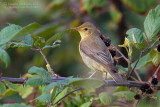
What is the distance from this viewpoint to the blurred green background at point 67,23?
5574mm

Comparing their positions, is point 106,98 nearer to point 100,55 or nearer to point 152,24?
point 152,24

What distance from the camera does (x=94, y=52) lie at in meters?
4.38

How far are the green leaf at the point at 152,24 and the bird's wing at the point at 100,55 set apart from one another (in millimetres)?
905

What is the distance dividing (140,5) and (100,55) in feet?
4.32

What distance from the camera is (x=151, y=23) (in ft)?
8.84

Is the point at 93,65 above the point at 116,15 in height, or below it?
below

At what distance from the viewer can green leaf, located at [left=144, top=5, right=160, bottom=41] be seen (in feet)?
8.78

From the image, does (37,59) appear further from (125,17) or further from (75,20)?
(125,17)

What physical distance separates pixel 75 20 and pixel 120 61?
1.12 meters

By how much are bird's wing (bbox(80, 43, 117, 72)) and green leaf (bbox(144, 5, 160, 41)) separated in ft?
2.97

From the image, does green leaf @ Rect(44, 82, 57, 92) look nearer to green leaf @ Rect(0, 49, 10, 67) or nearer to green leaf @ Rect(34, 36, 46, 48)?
green leaf @ Rect(0, 49, 10, 67)

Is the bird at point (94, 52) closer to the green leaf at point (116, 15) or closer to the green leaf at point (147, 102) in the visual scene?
the green leaf at point (116, 15)

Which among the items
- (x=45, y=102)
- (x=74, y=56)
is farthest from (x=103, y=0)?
(x=45, y=102)

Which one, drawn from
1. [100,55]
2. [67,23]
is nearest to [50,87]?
[100,55]
